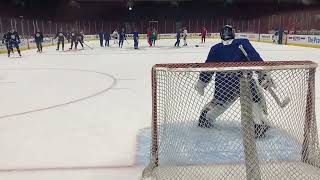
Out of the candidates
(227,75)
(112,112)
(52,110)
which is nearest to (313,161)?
(227,75)

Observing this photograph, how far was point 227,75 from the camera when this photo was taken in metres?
2.60

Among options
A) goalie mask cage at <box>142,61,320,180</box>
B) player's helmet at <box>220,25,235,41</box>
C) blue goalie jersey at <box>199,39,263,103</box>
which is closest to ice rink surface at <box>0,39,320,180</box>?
goalie mask cage at <box>142,61,320,180</box>

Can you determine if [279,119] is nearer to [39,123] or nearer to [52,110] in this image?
[39,123]

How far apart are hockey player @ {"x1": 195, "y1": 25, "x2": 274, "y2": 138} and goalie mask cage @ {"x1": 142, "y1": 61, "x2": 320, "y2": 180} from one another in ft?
0.14

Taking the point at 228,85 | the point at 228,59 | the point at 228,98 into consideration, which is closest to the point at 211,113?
the point at 228,98

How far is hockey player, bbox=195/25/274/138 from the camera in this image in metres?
2.89

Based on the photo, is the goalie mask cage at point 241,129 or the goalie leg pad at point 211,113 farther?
the goalie leg pad at point 211,113

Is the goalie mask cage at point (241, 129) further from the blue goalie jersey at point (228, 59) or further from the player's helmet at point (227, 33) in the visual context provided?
the player's helmet at point (227, 33)

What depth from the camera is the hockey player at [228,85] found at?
2.89 m

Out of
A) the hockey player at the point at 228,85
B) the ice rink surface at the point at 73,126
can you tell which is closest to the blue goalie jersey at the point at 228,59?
the hockey player at the point at 228,85

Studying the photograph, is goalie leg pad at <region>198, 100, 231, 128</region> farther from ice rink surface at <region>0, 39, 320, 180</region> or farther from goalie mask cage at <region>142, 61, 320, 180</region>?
ice rink surface at <region>0, 39, 320, 180</region>

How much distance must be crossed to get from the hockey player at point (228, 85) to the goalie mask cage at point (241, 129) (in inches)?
1.7

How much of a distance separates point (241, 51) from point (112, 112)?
7.41ft

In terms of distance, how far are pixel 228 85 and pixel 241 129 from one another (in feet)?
1.21
